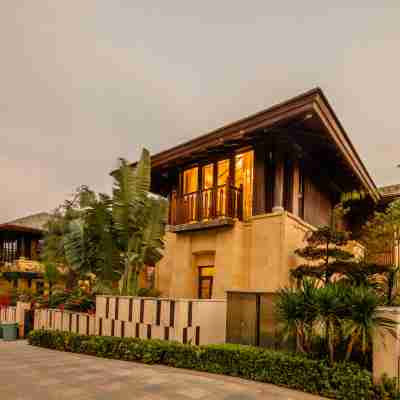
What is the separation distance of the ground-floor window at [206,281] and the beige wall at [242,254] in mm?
176

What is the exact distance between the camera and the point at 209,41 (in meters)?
23.3

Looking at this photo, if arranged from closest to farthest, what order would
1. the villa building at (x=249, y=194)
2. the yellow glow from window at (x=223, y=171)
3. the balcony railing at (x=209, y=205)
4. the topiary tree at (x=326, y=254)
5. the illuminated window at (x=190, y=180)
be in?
the topiary tree at (x=326, y=254)
the villa building at (x=249, y=194)
the balcony railing at (x=209, y=205)
the yellow glow from window at (x=223, y=171)
the illuminated window at (x=190, y=180)

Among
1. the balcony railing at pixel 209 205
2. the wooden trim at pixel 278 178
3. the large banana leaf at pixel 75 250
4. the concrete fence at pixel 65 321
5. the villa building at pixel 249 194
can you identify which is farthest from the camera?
the large banana leaf at pixel 75 250

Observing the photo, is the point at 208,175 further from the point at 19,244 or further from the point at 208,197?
the point at 19,244

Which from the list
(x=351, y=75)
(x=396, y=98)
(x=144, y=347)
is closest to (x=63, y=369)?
(x=144, y=347)

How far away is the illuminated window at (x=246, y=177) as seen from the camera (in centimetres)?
1255

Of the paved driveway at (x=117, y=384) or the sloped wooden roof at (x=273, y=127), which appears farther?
the sloped wooden roof at (x=273, y=127)

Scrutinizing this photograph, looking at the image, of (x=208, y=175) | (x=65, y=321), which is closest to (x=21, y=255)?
(x=65, y=321)

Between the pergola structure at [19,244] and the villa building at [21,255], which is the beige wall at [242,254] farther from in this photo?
the pergola structure at [19,244]

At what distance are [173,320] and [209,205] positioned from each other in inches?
178

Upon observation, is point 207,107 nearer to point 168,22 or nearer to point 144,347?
point 168,22

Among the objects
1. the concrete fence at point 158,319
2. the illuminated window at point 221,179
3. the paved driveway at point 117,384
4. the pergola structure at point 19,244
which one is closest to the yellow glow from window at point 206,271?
the illuminated window at point 221,179

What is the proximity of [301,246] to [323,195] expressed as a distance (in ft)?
18.5

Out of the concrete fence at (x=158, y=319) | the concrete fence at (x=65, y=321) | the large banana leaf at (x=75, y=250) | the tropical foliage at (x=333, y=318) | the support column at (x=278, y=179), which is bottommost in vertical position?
the concrete fence at (x=65, y=321)
